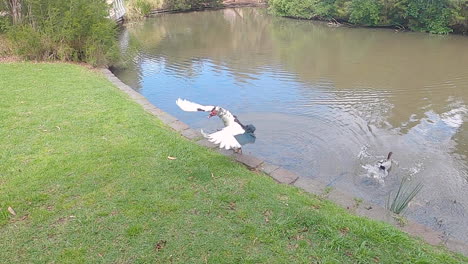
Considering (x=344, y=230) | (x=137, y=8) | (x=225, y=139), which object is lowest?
(x=344, y=230)

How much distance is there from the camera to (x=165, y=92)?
8.86 m

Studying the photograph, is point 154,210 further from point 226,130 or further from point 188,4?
point 188,4

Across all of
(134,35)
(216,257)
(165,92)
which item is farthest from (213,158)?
(134,35)

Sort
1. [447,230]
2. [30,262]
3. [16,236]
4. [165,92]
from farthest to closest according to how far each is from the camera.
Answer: [165,92] < [447,230] < [16,236] < [30,262]

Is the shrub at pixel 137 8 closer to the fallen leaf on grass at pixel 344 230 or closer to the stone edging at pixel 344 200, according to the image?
the stone edging at pixel 344 200

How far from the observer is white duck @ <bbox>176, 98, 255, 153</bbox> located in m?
3.82

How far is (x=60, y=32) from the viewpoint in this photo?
376 inches

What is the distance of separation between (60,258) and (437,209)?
3.88 metres

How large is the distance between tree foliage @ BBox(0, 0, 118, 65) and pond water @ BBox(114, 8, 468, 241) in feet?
3.35

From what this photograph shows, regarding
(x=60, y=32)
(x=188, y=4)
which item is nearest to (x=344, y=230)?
(x=60, y=32)

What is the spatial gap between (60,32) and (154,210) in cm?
797

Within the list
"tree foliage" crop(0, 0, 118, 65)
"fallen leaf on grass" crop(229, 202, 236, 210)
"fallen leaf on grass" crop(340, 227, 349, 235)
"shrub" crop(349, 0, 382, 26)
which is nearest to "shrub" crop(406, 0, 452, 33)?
"shrub" crop(349, 0, 382, 26)

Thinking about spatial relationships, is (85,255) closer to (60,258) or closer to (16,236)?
(60,258)

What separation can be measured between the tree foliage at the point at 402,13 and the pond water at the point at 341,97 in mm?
874
